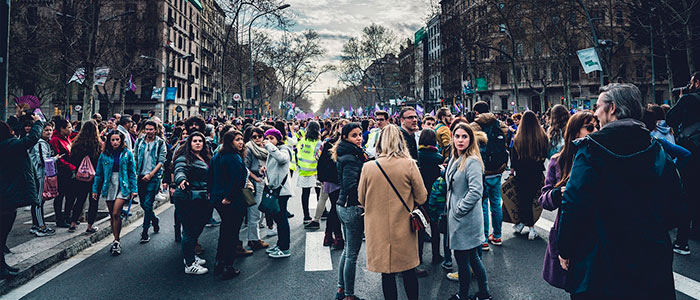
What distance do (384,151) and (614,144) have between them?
1786mm

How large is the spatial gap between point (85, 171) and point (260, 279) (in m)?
3.89

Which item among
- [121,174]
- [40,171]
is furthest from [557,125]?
[40,171]

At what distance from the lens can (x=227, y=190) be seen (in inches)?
198

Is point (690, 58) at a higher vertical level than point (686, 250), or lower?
higher

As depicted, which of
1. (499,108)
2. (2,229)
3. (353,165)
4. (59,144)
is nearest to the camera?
(353,165)

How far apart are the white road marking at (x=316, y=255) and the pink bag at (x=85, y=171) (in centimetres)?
359

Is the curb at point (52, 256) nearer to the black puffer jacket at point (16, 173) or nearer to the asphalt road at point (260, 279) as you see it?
the asphalt road at point (260, 279)

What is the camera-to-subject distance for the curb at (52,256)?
15.6 feet

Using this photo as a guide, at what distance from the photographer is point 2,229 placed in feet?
15.9

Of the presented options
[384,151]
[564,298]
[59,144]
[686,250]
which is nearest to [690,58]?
[686,250]

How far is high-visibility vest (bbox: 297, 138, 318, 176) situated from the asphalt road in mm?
1807

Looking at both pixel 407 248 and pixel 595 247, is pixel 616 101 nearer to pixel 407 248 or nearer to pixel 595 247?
pixel 595 247

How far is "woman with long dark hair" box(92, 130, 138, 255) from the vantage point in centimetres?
605

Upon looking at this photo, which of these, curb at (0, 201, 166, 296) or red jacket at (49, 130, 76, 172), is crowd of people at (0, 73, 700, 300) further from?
curb at (0, 201, 166, 296)
